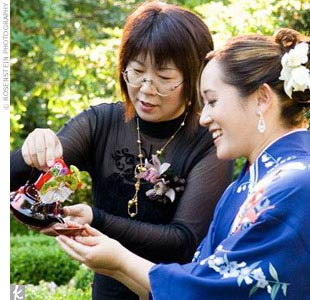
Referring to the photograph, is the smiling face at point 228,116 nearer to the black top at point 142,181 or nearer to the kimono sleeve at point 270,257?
the kimono sleeve at point 270,257

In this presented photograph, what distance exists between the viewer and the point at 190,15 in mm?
Result: 3049

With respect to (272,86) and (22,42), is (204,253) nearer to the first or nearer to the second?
(272,86)

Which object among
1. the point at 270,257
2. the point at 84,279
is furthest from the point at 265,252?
the point at 84,279

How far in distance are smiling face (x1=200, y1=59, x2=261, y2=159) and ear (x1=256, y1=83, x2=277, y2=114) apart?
2cm

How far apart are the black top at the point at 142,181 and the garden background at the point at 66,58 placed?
2702mm

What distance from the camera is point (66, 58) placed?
8805 mm

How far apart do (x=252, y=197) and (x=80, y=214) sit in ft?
2.30

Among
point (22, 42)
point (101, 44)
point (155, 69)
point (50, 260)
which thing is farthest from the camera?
point (101, 44)

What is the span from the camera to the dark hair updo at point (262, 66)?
2.47m

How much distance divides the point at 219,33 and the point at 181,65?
3.20m

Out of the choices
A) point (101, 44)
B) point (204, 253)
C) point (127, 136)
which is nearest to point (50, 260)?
point (101, 44)

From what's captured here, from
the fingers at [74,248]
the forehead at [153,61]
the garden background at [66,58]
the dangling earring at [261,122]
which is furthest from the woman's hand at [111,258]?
the garden background at [66,58]

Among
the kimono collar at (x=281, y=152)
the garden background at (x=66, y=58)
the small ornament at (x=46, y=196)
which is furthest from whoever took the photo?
the garden background at (x=66, y=58)

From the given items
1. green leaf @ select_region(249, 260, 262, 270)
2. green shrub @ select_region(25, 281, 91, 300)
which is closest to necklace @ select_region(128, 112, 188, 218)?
green leaf @ select_region(249, 260, 262, 270)
